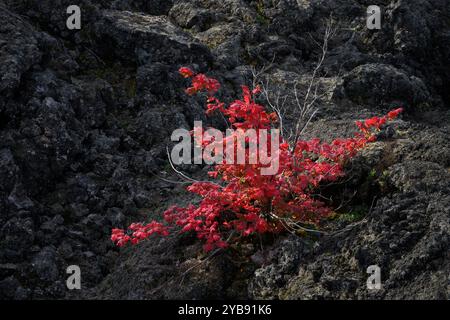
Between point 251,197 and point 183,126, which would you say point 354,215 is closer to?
point 251,197

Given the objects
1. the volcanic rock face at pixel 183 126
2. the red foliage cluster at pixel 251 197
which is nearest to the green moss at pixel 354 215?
the volcanic rock face at pixel 183 126

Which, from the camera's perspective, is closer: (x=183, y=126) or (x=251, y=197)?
(x=251, y=197)

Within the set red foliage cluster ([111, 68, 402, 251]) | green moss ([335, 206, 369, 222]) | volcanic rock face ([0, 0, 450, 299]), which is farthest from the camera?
green moss ([335, 206, 369, 222])

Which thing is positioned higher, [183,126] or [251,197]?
[183,126]

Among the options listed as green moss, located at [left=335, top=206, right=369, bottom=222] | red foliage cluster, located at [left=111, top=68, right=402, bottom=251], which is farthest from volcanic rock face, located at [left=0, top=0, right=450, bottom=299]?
red foliage cluster, located at [left=111, top=68, right=402, bottom=251]

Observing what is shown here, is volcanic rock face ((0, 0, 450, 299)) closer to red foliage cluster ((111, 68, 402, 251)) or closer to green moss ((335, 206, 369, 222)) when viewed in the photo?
green moss ((335, 206, 369, 222))

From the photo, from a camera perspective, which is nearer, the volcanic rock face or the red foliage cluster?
the volcanic rock face

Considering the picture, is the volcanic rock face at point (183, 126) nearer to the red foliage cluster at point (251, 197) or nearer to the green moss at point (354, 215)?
the green moss at point (354, 215)

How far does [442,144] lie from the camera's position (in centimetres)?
880

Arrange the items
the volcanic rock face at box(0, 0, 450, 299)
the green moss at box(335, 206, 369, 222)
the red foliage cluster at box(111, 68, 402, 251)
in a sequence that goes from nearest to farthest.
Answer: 1. the volcanic rock face at box(0, 0, 450, 299)
2. the red foliage cluster at box(111, 68, 402, 251)
3. the green moss at box(335, 206, 369, 222)

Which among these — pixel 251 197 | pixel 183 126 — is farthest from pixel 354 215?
pixel 183 126

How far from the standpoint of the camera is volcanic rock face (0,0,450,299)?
7312 millimetres

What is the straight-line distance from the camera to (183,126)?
11.4 metres
